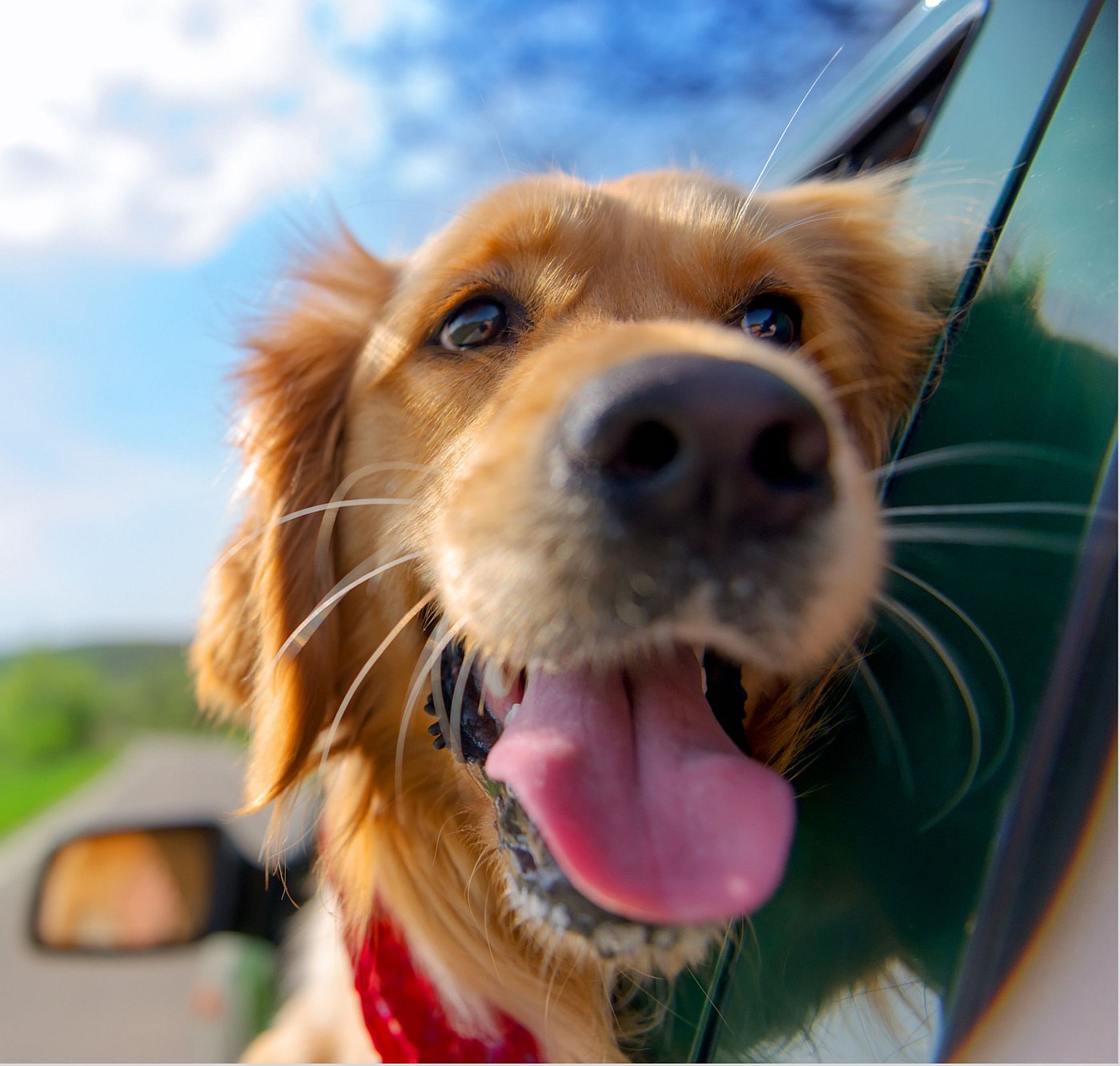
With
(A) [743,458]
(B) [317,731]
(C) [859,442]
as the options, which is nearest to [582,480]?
(A) [743,458]

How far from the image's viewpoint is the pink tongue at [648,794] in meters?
1.36

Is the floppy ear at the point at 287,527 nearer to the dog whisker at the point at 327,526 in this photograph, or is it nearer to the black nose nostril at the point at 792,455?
the dog whisker at the point at 327,526

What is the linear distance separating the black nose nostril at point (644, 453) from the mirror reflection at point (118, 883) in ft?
8.53

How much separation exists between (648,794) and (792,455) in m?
0.65

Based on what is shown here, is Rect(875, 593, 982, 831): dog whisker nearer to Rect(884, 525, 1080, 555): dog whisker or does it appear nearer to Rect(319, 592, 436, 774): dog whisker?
Rect(884, 525, 1080, 555): dog whisker

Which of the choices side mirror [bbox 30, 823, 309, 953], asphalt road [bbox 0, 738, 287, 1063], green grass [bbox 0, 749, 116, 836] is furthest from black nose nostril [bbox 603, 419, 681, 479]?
green grass [bbox 0, 749, 116, 836]

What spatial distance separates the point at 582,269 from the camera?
7.22 feet

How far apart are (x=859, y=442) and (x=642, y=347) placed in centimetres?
84

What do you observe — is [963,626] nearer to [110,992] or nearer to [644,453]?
[644,453]

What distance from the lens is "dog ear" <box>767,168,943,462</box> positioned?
201 cm

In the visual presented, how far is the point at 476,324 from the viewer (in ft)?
7.44

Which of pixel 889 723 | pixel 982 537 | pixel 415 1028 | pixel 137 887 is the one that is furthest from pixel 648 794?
pixel 137 887

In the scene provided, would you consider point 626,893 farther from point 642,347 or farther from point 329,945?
point 329,945

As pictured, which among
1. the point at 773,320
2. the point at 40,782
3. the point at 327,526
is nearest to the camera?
the point at 773,320
